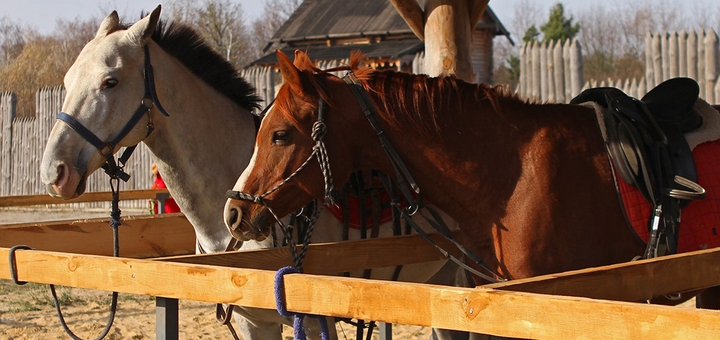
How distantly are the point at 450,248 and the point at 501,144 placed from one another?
77cm

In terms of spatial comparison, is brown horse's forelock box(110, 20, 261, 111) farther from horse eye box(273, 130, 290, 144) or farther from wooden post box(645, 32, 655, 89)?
wooden post box(645, 32, 655, 89)

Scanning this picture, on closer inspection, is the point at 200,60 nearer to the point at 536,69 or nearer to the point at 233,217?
the point at 233,217

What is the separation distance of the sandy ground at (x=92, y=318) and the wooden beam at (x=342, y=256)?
2016 mm

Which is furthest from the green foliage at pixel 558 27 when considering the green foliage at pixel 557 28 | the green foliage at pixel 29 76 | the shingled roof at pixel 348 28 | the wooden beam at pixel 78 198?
the wooden beam at pixel 78 198

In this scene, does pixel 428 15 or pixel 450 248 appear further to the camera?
pixel 428 15

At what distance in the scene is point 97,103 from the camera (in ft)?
11.6

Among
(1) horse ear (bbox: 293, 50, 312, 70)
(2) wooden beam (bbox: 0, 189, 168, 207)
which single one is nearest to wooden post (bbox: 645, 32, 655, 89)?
(2) wooden beam (bbox: 0, 189, 168, 207)

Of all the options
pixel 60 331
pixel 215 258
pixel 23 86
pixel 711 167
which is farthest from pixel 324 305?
pixel 23 86

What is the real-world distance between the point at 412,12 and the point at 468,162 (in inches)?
106

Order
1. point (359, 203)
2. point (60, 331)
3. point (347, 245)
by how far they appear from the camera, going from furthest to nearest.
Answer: point (60, 331) < point (359, 203) < point (347, 245)

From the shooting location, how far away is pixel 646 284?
8.10 feet

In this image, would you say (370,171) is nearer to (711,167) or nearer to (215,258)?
(215,258)

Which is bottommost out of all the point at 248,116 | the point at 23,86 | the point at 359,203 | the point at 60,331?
the point at 60,331

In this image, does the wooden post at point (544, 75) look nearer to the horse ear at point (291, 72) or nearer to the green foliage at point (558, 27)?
the horse ear at point (291, 72)
